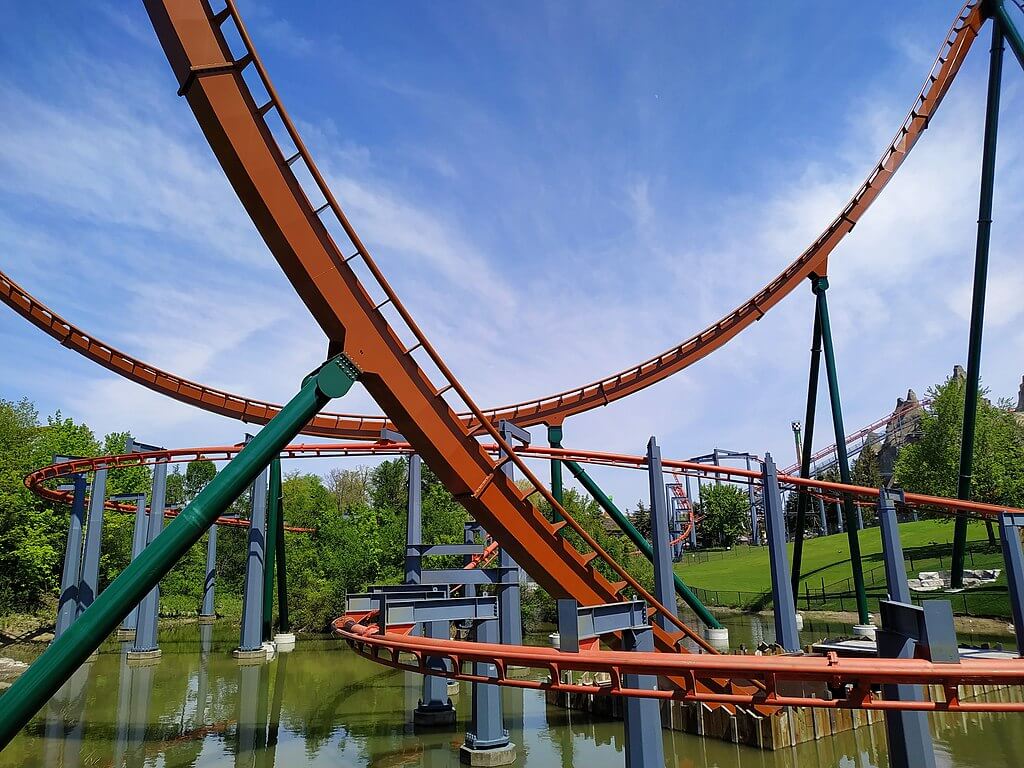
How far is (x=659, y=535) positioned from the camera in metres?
12.5

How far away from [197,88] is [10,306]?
12851 mm

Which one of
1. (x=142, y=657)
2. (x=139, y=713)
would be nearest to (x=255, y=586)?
(x=142, y=657)

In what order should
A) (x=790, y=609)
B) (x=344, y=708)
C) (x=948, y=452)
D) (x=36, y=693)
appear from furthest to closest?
(x=948, y=452)
(x=344, y=708)
(x=790, y=609)
(x=36, y=693)


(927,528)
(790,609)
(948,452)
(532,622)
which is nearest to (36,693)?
(790,609)

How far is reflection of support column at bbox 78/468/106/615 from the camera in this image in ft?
66.1

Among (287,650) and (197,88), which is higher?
(197,88)

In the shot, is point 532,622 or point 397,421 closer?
point 397,421

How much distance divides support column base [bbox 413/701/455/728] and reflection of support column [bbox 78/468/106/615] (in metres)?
12.9

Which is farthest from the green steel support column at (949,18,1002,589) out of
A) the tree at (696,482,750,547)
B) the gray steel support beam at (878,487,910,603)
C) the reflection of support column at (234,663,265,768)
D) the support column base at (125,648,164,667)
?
the tree at (696,482,750,547)

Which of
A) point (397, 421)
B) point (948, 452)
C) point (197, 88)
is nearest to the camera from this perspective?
point (197, 88)

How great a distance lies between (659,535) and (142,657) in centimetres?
1661

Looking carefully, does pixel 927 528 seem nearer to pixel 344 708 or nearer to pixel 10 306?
pixel 344 708

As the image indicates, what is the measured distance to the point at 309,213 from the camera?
662 centimetres

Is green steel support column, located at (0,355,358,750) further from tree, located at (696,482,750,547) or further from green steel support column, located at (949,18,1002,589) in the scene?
tree, located at (696,482,750,547)
